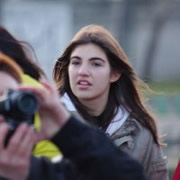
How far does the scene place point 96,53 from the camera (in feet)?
12.2

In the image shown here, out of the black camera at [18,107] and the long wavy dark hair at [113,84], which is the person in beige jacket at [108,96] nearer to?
Answer: the long wavy dark hair at [113,84]

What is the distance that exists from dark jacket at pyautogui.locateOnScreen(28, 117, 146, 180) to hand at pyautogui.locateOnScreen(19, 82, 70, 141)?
0.02 meters

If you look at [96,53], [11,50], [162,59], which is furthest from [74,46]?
[162,59]

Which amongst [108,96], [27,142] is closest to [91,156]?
[27,142]

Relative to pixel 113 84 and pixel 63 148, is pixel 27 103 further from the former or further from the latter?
pixel 113 84

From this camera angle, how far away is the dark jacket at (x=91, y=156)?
166 cm

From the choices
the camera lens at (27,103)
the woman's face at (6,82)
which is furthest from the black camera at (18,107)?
the woman's face at (6,82)

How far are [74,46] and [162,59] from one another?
90.8 feet

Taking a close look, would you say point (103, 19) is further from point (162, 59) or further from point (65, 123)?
point (65, 123)

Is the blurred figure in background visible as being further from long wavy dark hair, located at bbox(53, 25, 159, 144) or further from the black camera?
long wavy dark hair, located at bbox(53, 25, 159, 144)

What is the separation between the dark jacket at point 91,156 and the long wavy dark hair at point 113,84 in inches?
75.1

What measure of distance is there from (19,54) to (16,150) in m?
0.61

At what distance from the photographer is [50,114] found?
1.65 metres

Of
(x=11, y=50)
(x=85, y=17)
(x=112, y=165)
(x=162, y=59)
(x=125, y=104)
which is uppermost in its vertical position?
(x=11, y=50)
